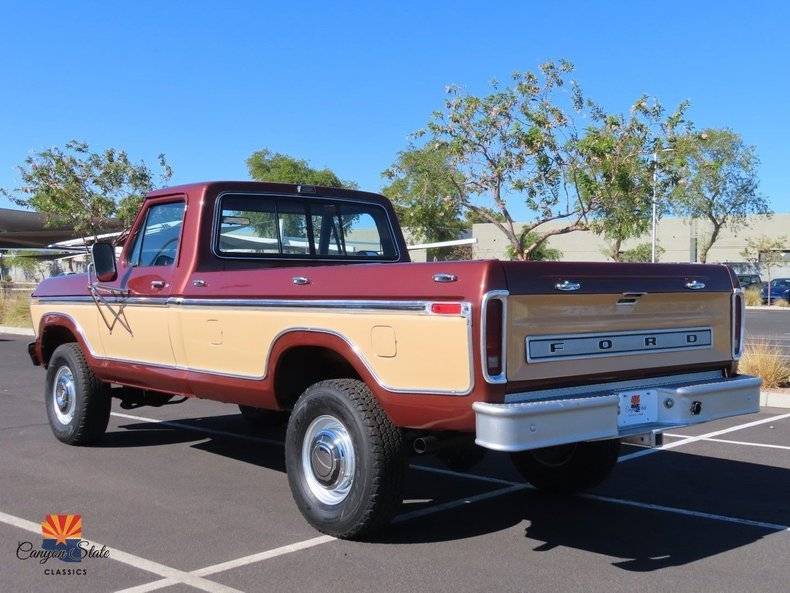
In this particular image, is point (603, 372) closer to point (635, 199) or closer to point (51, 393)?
point (51, 393)

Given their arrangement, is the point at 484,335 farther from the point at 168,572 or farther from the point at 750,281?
the point at 750,281

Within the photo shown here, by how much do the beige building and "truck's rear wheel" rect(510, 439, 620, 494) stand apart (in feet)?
146

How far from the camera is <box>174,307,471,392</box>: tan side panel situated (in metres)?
4.39

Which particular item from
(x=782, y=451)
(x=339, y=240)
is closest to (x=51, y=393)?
(x=339, y=240)

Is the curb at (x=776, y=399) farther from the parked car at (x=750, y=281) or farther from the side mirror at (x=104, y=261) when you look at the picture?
the parked car at (x=750, y=281)

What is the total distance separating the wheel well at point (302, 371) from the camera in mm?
5465

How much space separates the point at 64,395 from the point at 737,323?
5.52 m

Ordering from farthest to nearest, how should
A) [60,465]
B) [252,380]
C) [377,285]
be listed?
[60,465] < [252,380] < [377,285]

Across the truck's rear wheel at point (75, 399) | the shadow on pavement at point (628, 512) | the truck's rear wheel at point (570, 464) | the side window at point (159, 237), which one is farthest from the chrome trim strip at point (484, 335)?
the truck's rear wheel at point (75, 399)

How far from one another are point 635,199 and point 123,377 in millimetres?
13343

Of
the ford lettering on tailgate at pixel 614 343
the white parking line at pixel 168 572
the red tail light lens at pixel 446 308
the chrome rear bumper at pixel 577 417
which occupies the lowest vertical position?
the white parking line at pixel 168 572

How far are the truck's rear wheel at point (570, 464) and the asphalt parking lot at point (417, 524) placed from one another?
12cm

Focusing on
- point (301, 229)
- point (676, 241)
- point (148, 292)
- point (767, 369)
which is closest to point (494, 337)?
point (301, 229)

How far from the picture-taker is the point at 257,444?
795 centimetres
